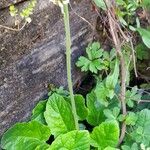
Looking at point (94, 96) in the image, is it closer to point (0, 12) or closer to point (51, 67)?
point (51, 67)

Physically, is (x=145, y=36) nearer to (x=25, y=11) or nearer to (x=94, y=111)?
(x=94, y=111)

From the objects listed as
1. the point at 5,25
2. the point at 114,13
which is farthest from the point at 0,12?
the point at 114,13

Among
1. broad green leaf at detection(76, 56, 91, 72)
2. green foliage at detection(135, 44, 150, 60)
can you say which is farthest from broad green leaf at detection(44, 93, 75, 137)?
green foliage at detection(135, 44, 150, 60)

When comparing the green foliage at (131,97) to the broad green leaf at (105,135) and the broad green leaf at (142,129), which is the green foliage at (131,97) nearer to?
the broad green leaf at (142,129)

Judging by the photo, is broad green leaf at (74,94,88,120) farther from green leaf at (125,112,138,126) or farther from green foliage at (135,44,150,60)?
green foliage at (135,44,150,60)

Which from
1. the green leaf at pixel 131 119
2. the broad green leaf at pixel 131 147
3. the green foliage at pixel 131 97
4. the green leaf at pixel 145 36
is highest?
the green leaf at pixel 145 36

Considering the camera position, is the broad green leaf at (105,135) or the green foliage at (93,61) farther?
the green foliage at (93,61)

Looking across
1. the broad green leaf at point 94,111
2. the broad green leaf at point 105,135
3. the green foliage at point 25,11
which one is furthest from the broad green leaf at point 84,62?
the green foliage at point 25,11
